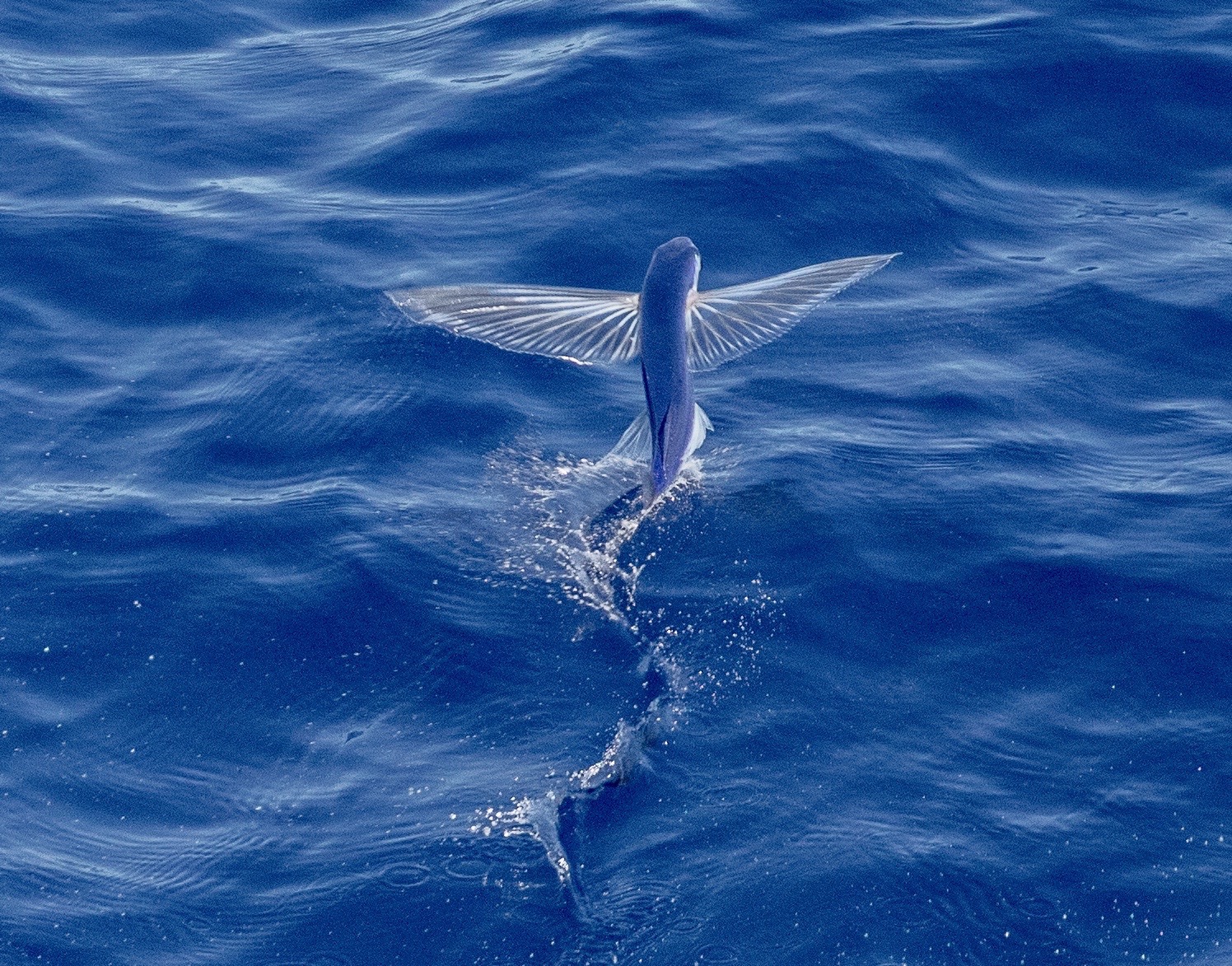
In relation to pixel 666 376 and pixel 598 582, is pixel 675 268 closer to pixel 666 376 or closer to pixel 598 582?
pixel 666 376

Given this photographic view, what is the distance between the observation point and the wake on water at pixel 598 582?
691 centimetres

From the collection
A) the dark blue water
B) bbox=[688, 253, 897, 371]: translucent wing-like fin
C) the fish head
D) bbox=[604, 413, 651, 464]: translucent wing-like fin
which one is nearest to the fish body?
→ the fish head

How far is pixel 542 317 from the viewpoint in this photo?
8234 mm

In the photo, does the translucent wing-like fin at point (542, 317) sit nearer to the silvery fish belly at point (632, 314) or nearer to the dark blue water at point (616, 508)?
the silvery fish belly at point (632, 314)

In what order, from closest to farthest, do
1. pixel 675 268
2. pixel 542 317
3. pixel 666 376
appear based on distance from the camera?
pixel 666 376, pixel 675 268, pixel 542 317

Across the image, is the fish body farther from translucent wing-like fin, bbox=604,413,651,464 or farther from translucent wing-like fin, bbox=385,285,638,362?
translucent wing-like fin, bbox=385,285,638,362

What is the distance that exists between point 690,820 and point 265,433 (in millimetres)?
3700

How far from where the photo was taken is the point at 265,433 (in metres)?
9.33

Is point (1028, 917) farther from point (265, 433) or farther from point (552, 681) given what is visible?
point (265, 433)

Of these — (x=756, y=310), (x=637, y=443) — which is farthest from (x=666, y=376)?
(x=756, y=310)

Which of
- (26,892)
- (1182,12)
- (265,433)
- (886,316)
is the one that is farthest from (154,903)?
(1182,12)

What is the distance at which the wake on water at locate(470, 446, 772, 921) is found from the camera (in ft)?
22.7

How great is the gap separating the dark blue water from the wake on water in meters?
0.02

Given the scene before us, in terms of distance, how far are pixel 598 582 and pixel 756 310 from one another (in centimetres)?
151
